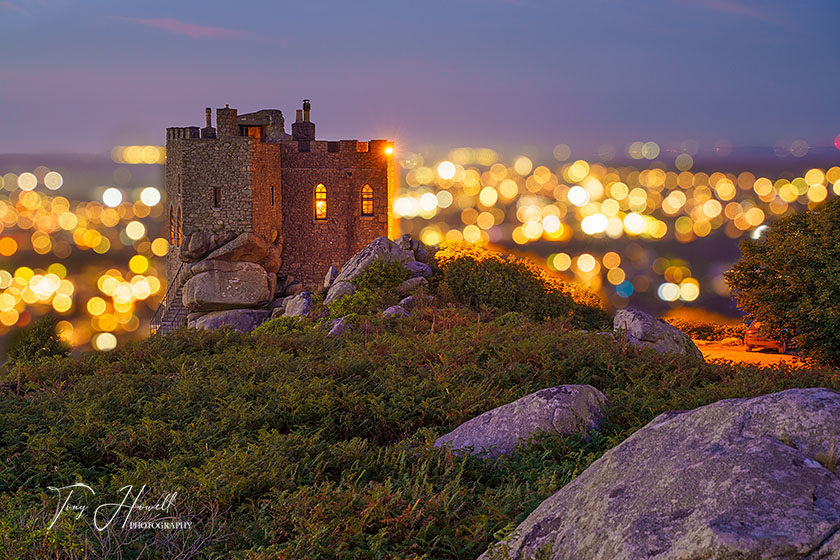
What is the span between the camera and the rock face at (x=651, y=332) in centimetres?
1544

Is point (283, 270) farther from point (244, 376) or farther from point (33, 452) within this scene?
point (33, 452)

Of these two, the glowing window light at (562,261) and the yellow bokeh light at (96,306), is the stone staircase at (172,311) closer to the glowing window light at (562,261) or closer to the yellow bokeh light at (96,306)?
the glowing window light at (562,261)

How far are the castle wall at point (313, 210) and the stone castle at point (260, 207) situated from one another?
5cm

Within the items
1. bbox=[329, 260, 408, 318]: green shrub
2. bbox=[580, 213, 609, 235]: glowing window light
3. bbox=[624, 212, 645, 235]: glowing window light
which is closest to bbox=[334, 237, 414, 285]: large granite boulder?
bbox=[329, 260, 408, 318]: green shrub

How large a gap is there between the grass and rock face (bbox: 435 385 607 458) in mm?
265

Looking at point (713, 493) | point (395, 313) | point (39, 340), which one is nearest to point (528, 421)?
point (713, 493)

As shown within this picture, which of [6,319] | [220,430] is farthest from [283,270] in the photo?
[6,319]

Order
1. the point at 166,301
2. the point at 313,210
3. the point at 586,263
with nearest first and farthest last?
1. the point at 166,301
2. the point at 313,210
3. the point at 586,263

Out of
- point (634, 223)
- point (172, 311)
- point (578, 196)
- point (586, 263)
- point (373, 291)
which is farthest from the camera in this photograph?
point (578, 196)

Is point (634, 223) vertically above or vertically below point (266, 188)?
below

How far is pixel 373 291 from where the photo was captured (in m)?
21.5

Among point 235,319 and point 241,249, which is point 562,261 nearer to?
point 241,249

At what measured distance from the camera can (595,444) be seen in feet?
25.8

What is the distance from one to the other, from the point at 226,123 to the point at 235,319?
916 centimetres
